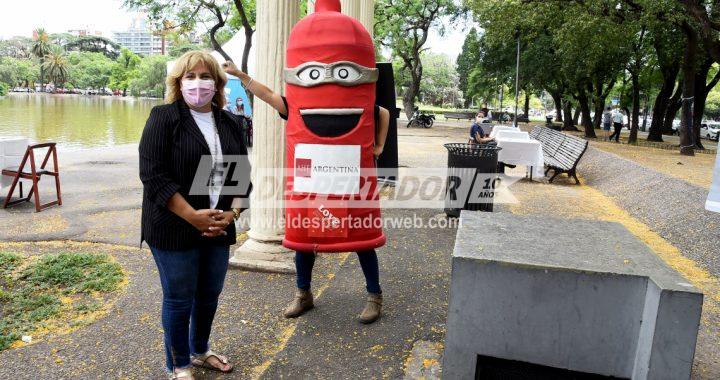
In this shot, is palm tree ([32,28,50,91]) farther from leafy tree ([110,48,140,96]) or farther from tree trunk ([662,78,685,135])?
tree trunk ([662,78,685,135])

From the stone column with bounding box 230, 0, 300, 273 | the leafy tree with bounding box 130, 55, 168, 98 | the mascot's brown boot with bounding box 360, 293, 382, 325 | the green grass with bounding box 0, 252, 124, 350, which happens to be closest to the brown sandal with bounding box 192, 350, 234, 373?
the mascot's brown boot with bounding box 360, 293, 382, 325

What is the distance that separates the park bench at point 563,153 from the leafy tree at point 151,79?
85392 millimetres

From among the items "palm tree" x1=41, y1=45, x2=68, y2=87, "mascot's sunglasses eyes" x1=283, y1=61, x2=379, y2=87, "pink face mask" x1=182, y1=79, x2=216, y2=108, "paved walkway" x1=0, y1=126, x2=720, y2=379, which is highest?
"palm tree" x1=41, y1=45, x2=68, y2=87

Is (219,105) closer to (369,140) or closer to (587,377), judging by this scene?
(369,140)

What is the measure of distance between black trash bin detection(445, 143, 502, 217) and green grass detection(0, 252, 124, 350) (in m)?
4.61

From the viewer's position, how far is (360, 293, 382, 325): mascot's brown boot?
4164 millimetres

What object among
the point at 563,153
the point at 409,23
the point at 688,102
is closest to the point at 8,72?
the point at 409,23

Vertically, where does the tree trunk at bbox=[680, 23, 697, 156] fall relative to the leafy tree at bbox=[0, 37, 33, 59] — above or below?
below

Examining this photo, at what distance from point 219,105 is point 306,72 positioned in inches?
36.0

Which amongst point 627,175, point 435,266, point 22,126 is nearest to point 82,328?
point 435,266

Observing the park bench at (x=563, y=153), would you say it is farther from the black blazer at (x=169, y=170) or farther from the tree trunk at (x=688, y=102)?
the black blazer at (x=169, y=170)

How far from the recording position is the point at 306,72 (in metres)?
3.94

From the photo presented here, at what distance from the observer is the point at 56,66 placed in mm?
108125

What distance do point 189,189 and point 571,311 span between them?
6.96 feet
